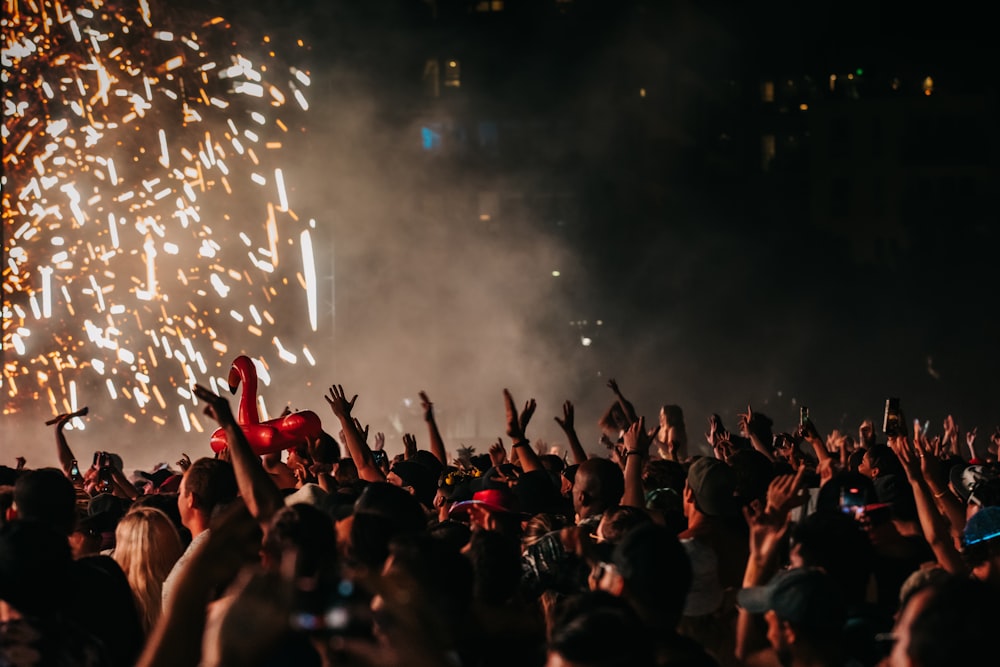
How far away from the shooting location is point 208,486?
14.2 feet

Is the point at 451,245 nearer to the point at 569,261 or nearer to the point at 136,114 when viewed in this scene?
the point at 569,261

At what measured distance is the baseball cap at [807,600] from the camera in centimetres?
295

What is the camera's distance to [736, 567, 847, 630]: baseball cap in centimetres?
295

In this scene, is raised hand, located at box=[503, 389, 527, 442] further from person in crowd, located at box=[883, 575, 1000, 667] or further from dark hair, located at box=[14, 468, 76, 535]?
person in crowd, located at box=[883, 575, 1000, 667]

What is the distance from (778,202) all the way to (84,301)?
32.8 m

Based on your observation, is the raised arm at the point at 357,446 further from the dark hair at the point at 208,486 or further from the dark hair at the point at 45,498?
the dark hair at the point at 45,498

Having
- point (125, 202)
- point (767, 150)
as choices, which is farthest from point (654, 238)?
point (125, 202)

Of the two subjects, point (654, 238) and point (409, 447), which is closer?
point (409, 447)

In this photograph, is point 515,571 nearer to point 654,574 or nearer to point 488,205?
point 654,574

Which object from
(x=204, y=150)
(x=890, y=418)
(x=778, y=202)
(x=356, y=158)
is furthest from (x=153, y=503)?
(x=778, y=202)

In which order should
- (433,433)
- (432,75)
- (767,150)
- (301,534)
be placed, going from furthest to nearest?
(432,75) < (767,150) < (433,433) < (301,534)

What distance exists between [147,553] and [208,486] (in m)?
0.43

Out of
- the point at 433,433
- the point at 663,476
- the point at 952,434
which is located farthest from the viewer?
the point at 952,434

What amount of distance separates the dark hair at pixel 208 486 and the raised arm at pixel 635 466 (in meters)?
1.54
